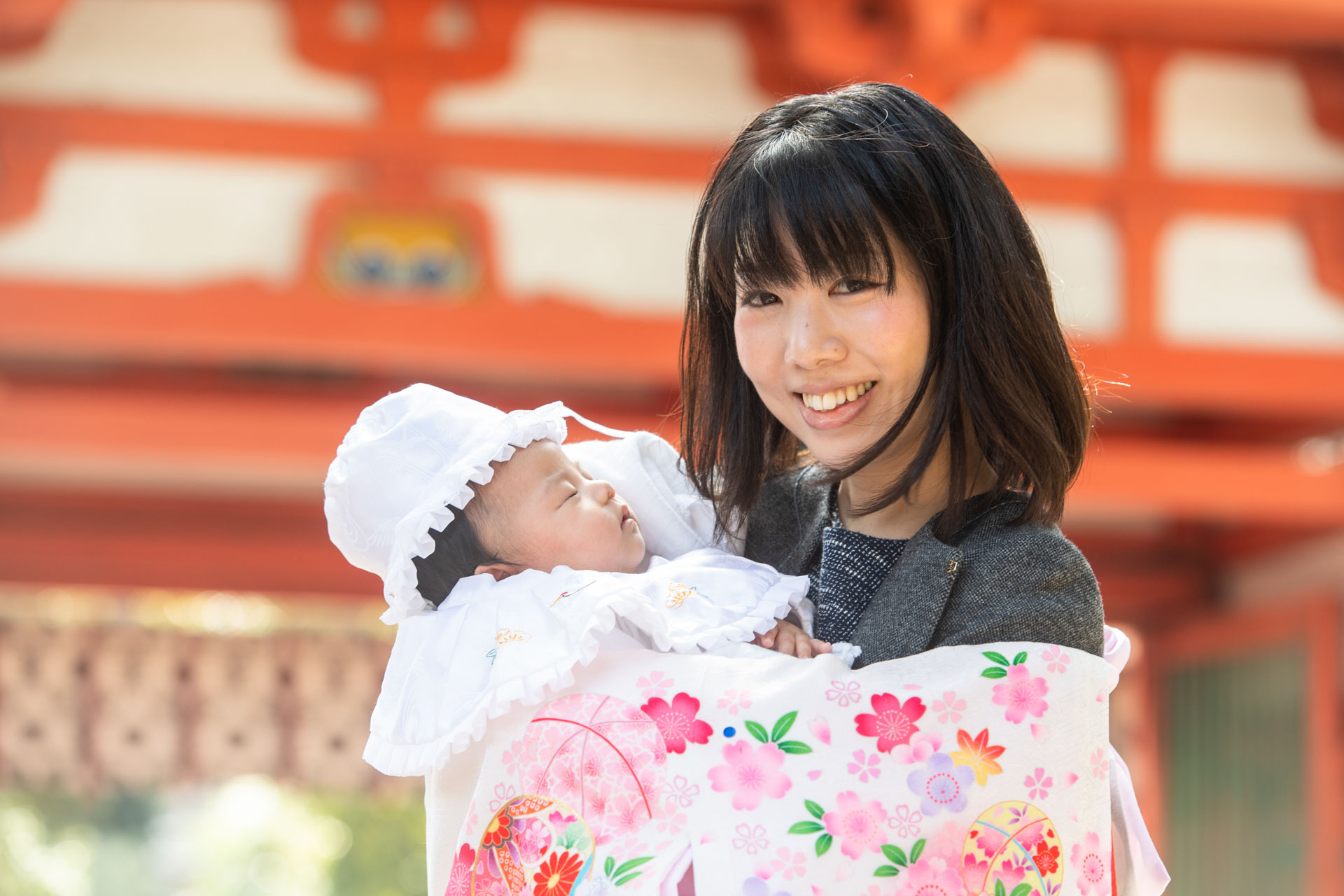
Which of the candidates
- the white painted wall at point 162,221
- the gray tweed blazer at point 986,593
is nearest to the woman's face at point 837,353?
the gray tweed blazer at point 986,593

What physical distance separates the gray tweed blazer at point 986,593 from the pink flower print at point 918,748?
0.26ft

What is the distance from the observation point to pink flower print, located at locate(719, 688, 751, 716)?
1.24 m

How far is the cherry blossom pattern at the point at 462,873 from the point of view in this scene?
1.28 m

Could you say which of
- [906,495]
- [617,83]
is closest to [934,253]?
[906,495]

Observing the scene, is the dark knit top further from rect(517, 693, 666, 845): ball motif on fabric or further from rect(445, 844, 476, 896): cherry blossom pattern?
rect(445, 844, 476, 896): cherry blossom pattern

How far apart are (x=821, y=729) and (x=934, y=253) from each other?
1.43 feet

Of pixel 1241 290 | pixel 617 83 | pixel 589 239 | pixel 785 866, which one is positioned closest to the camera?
pixel 785 866

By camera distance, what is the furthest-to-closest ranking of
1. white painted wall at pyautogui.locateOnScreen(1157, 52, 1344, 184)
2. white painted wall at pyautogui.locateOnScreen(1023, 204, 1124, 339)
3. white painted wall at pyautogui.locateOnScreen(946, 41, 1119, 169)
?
1. white painted wall at pyautogui.locateOnScreen(1157, 52, 1344, 184)
2. white painted wall at pyautogui.locateOnScreen(946, 41, 1119, 169)
3. white painted wall at pyautogui.locateOnScreen(1023, 204, 1124, 339)

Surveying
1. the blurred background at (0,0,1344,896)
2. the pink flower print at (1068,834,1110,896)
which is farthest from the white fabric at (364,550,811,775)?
the blurred background at (0,0,1344,896)

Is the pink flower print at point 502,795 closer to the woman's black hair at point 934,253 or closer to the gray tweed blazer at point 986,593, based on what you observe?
the gray tweed blazer at point 986,593

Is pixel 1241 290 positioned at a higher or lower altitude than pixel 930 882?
lower

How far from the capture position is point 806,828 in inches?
47.7

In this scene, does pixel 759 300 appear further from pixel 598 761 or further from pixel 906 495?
pixel 598 761

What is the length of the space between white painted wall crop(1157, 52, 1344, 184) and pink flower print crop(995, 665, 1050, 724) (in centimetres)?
407
